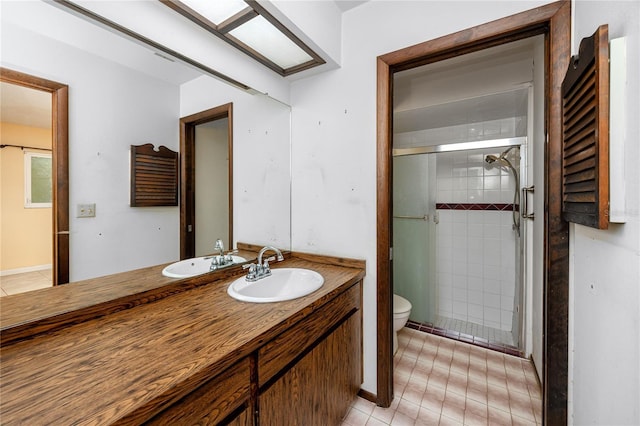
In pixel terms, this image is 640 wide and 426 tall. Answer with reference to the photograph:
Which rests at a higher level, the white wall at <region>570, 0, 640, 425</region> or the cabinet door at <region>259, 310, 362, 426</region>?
the white wall at <region>570, 0, 640, 425</region>

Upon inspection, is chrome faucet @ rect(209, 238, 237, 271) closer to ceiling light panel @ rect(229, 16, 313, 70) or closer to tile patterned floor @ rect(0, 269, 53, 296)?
tile patterned floor @ rect(0, 269, 53, 296)

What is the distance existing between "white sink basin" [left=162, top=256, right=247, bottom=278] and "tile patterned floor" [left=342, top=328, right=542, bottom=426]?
114 centimetres

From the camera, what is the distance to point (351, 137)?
5.31 feet

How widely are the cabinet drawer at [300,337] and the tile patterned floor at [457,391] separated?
0.66 metres

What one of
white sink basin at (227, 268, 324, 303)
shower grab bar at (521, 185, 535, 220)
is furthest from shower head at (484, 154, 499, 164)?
white sink basin at (227, 268, 324, 303)

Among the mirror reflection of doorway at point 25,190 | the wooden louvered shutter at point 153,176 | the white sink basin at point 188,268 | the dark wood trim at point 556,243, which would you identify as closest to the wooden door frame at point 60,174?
the mirror reflection of doorway at point 25,190

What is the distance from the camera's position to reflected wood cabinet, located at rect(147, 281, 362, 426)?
713mm

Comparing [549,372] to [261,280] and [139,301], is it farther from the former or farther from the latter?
[139,301]

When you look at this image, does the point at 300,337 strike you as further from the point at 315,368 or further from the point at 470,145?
the point at 470,145

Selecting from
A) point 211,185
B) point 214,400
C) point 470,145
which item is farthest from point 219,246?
point 470,145

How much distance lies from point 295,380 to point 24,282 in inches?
37.7

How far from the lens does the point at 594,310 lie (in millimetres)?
854

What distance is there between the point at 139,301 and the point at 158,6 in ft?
4.07

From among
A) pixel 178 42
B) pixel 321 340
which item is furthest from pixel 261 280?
pixel 178 42
